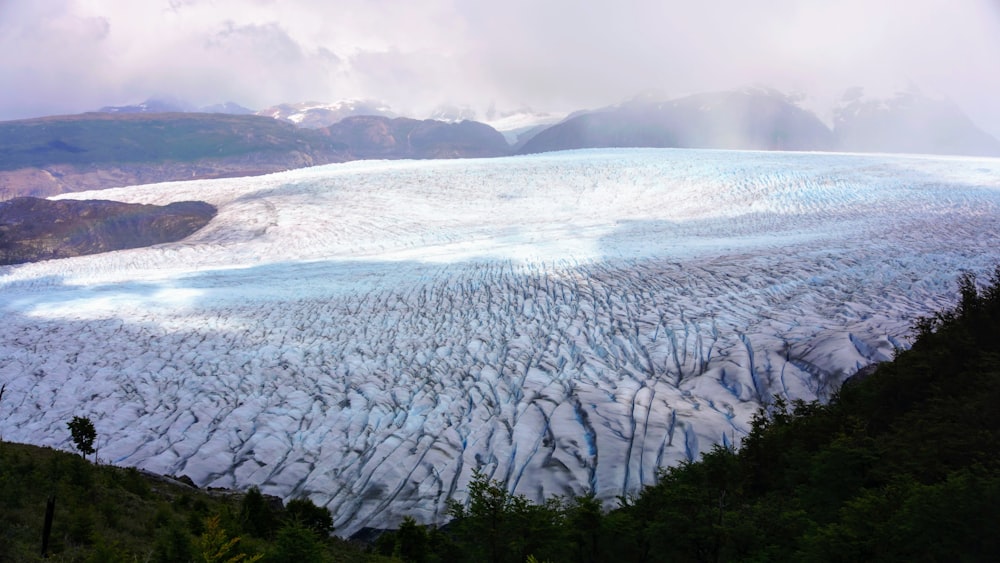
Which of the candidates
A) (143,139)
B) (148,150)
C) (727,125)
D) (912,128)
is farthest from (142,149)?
(912,128)

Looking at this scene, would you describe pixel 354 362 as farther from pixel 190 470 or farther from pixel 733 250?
pixel 733 250

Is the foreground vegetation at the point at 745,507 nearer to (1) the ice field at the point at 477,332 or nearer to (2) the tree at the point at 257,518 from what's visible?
(2) the tree at the point at 257,518

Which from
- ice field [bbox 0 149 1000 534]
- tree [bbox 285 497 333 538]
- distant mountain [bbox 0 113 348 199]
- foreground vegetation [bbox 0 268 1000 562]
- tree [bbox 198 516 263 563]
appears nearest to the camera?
tree [bbox 198 516 263 563]

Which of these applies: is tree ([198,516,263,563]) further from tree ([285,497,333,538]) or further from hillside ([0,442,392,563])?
tree ([285,497,333,538])

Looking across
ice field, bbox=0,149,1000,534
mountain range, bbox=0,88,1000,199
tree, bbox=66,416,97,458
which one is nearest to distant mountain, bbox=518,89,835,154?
mountain range, bbox=0,88,1000,199

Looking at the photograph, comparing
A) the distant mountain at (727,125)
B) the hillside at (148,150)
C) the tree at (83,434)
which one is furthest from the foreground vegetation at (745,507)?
the hillside at (148,150)

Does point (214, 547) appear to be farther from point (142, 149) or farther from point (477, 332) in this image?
point (142, 149)
